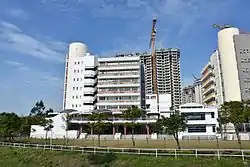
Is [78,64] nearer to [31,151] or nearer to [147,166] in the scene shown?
[31,151]

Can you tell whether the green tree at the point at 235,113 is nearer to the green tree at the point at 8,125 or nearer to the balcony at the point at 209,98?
the green tree at the point at 8,125

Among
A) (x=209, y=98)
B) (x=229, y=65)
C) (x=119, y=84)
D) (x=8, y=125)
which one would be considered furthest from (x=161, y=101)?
(x=8, y=125)

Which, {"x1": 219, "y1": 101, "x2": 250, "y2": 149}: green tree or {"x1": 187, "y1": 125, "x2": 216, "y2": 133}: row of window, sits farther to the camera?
{"x1": 187, "y1": 125, "x2": 216, "y2": 133}: row of window

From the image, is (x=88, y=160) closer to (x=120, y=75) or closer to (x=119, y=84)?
(x=119, y=84)

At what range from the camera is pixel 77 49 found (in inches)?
5030

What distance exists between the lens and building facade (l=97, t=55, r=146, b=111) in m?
110

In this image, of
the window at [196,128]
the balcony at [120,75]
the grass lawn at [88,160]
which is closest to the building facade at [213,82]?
the window at [196,128]

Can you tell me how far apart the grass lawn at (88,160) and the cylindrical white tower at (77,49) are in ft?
280

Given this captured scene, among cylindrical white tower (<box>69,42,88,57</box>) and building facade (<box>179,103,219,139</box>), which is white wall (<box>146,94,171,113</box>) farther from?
cylindrical white tower (<box>69,42,88,57</box>)

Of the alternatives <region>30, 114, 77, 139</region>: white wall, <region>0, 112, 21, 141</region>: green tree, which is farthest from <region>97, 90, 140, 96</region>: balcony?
<region>0, 112, 21, 141</region>: green tree

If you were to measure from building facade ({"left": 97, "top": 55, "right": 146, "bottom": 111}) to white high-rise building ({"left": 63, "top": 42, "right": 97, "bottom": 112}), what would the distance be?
15.0ft

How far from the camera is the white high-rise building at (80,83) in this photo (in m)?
116

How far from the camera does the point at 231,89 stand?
97438 millimetres

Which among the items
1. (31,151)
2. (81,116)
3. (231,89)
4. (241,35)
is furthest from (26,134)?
(241,35)
